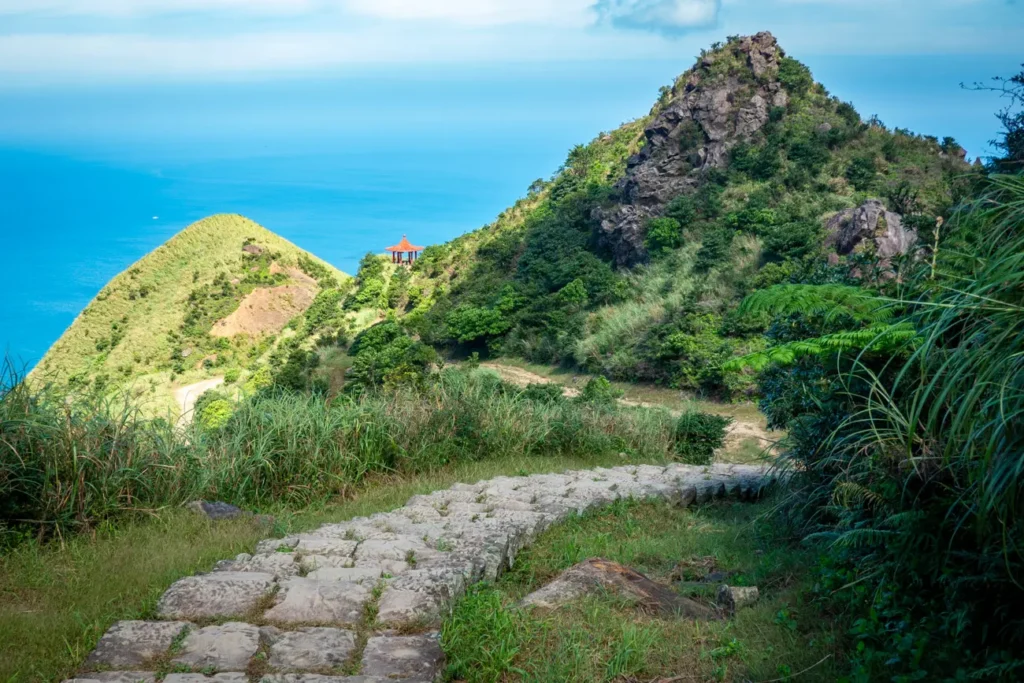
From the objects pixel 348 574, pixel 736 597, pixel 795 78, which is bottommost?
pixel 736 597

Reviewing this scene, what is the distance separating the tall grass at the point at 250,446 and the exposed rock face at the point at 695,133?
19356 mm

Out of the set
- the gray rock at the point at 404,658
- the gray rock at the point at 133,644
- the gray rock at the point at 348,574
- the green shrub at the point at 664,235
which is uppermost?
the green shrub at the point at 664,235

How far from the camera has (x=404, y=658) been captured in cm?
361

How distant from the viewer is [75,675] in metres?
3.43

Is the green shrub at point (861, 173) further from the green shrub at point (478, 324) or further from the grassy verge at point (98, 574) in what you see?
the grassy verge at point (98, 574)

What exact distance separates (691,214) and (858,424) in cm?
2280

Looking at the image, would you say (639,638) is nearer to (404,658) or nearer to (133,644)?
(404,658)

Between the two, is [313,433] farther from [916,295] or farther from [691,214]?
[691,214]

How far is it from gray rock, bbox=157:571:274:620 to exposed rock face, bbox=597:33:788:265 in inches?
955

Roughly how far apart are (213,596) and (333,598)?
1.80ft

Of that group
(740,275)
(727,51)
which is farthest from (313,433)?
(727,51)

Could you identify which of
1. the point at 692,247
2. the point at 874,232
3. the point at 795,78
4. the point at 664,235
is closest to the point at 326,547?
the point at 874,232

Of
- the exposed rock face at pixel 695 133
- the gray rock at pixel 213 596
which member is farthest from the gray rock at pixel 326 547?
the exposed rock face at pixel 695 133

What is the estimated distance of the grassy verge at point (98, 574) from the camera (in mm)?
3650
